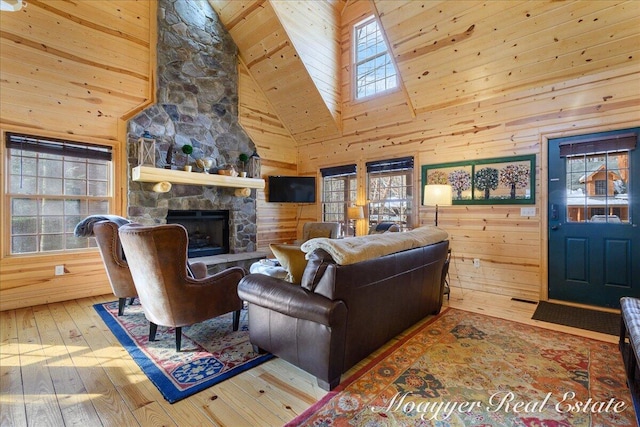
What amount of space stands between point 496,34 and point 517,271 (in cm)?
312

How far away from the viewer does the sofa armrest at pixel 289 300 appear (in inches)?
71.4

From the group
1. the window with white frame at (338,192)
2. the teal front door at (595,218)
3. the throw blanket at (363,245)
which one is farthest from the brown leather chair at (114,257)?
the teal front door at (595,218)

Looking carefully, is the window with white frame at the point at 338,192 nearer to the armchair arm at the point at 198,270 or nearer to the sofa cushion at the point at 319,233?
the sofa cushion at the point at 319,233

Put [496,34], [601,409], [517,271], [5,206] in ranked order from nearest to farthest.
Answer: [601,409] → [5,206] → [496,34] → [517,271]

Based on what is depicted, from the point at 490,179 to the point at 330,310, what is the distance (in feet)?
11.8

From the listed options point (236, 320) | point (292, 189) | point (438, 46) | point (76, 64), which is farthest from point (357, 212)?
point (76, 64)

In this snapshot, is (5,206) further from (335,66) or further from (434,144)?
(434,144)

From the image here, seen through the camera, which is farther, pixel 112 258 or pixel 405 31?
pixel 405 31

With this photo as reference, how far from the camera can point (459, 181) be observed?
4.56 meters

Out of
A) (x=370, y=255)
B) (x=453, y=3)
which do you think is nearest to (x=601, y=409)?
(x=370, y=255)

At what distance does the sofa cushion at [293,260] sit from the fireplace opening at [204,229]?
3.42 meters

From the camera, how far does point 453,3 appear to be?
3.82m

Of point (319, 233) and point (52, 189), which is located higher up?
point (52, 189)

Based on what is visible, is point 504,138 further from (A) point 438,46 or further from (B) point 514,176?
(A) point 438,46
